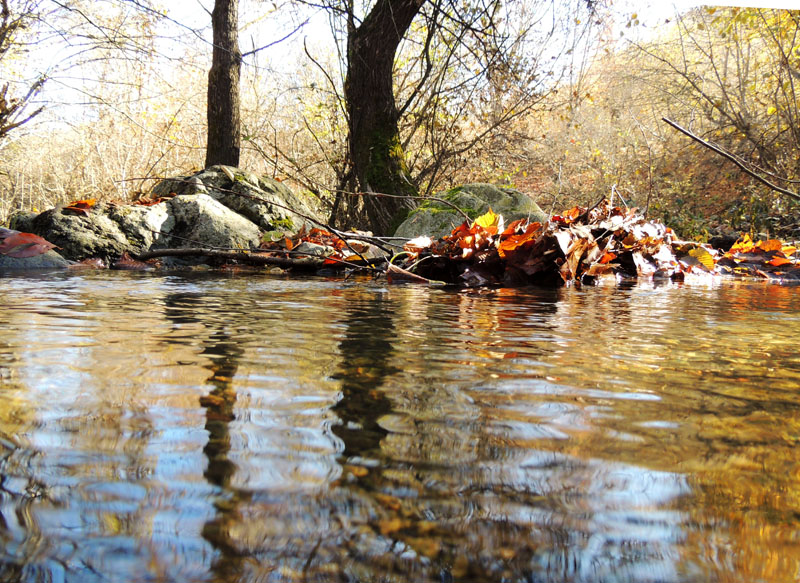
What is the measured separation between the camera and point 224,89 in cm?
961

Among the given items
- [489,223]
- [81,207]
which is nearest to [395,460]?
[489,223]

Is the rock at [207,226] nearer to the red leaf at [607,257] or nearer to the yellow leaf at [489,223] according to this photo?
the yellow leaf at [489,223]

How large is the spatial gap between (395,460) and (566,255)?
3430 millimetres

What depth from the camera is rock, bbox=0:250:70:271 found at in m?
5.53

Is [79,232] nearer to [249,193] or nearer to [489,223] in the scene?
[249,193]

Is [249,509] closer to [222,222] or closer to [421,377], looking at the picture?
[421,377]

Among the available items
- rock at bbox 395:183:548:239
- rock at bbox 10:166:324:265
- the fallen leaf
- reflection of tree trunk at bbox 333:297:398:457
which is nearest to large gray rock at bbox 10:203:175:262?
rock at bbox 10:166:324:265

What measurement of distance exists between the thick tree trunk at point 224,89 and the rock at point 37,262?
4263 mm

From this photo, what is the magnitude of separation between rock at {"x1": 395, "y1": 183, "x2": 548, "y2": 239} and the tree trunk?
123 cm

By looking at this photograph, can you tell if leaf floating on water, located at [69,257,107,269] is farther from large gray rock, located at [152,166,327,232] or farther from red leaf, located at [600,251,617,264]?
red leaf, located at [600,251,617,264]

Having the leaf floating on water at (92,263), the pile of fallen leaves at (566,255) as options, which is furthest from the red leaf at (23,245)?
the pile of fallen leaves at (566,255)

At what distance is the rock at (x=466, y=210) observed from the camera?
272 inches

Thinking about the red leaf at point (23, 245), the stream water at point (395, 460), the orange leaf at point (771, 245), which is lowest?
the stream water at point (395, 460)

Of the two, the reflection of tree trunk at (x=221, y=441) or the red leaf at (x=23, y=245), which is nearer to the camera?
the reflection of tree trunk at (x=221, y=441)
